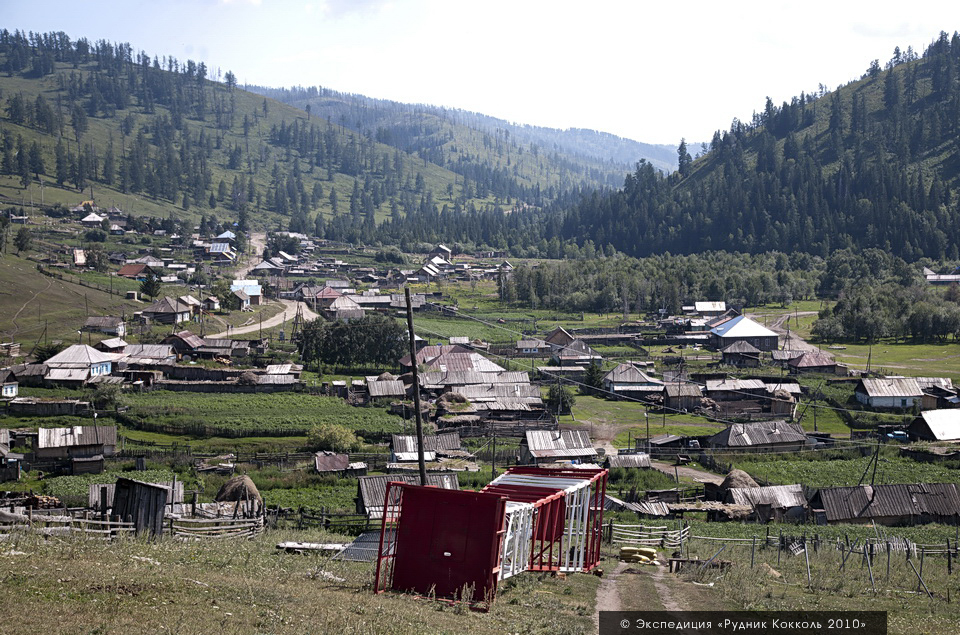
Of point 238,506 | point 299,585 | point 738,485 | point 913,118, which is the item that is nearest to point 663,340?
point 738,485

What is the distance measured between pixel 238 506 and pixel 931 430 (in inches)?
1448

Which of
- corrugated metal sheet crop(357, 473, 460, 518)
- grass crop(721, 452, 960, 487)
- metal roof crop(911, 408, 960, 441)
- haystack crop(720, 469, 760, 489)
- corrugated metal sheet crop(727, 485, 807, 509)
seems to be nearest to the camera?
corrugated metal sheet crop(357, 473, 460, 518)

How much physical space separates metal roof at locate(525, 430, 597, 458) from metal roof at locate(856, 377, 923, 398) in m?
23.1

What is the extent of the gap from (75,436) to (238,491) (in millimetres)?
12574

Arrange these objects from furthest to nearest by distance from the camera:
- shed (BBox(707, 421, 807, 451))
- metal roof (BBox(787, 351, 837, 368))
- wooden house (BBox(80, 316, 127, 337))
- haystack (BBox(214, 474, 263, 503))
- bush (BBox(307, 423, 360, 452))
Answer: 1. wooden house (BBox(80, 316, 127, 337))
2. metal roof (BBox(787, 351, 837, 368))
3. shed (BBox(707, 421, 807, 451))
4. bush (BBox(307, 423, 360, 452))
5. haystack (BBox(214, 474, 263, 503))

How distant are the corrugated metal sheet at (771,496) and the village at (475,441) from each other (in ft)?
0.33

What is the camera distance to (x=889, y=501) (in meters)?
31.6

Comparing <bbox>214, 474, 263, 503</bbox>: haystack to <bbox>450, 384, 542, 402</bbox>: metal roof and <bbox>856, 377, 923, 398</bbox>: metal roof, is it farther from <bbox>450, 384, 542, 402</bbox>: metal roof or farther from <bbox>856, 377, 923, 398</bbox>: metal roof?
<bbox>856, 377, 923, 398</bbox>: metal roof

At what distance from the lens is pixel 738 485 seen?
34375 mm

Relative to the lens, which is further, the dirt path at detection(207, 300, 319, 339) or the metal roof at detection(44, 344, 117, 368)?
the dirt path at detection(207, 300, 319, 339)

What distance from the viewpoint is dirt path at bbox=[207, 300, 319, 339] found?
247 feet

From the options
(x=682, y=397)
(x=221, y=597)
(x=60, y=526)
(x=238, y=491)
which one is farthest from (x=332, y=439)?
(x=221, y=597)

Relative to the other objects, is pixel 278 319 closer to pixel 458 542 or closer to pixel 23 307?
pixel 23 307

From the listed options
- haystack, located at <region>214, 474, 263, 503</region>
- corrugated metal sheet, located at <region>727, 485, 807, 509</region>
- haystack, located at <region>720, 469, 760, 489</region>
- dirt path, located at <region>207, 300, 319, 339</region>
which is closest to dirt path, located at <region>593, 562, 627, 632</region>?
haystack, located at <region>214, 474, 263, 503</region>
